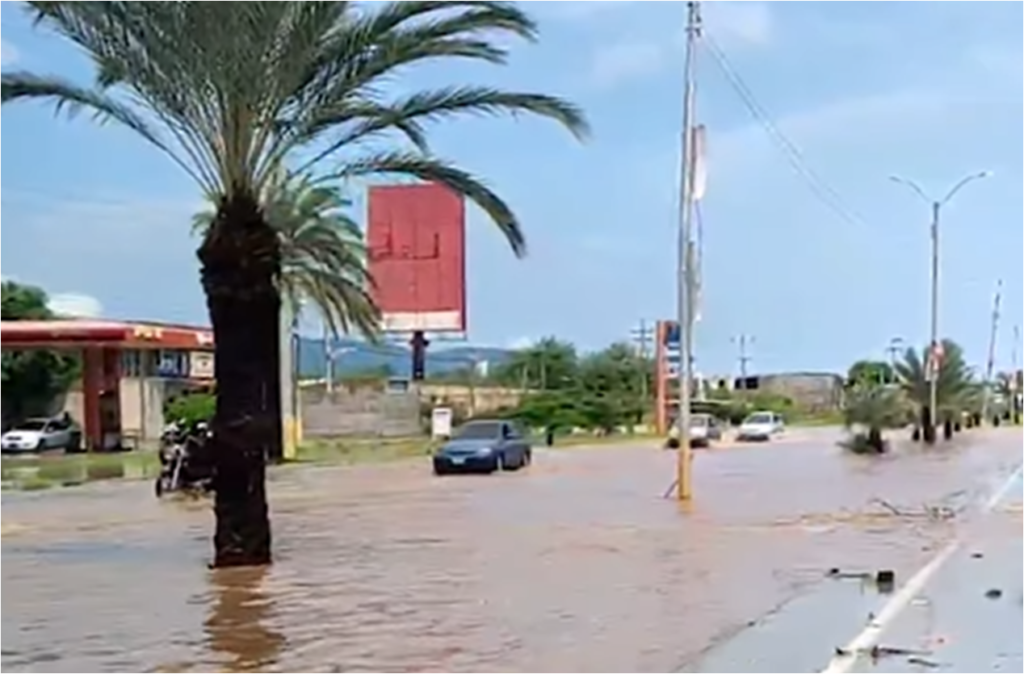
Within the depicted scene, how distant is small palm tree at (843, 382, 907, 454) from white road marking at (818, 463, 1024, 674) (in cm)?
3985

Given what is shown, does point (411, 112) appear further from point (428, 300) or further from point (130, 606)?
point (428, 300)

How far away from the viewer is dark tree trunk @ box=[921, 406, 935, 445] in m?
76.9

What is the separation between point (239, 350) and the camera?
21.4m

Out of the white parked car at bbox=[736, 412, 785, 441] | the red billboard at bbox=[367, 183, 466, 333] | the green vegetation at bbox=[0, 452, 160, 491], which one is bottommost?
the green vegetation at bbox=[0, 452, 160, 491]

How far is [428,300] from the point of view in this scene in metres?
83.4

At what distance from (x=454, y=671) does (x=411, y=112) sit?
34.1 ft

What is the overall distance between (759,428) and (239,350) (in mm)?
69414

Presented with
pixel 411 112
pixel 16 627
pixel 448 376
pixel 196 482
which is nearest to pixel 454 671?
pixel 16 627

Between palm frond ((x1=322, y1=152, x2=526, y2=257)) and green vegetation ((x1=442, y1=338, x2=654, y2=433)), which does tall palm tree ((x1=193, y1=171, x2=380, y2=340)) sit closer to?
palm frond ((x1=322, y1=152, x2=526, y2=257))

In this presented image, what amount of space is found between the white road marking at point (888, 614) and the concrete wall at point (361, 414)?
223 ft

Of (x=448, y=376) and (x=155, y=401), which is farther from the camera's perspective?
(x=448, y=376)

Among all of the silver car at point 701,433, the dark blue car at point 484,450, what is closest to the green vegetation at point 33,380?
the silver car at point 701,433

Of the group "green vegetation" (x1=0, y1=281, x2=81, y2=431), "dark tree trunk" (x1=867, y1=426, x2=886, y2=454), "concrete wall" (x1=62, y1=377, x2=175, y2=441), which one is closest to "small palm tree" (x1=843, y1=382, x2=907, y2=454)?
"dark tree trunk" (x1=867, y1=426, x2=886, y2=454)

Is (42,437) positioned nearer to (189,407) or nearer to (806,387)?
(189,407)
